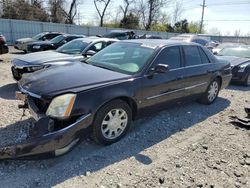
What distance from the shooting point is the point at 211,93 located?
588 centimetres

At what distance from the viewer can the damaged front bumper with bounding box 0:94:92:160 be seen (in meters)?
2.87

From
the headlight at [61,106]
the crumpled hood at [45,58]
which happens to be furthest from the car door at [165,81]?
the crumpled hood at [45,58]

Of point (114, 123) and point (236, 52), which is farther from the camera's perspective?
point (236, 52)

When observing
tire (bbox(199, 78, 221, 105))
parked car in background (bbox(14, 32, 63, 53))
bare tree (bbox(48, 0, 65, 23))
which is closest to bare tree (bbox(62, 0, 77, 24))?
bare tree (bbox(48, 0, 65, 23))

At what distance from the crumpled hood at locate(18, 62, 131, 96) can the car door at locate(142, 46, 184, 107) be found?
46 cm

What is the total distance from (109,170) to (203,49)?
370cm

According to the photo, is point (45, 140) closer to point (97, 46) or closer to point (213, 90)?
point (213, 90)

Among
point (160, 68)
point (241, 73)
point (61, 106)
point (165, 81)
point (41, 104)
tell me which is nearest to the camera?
point (61, 106)

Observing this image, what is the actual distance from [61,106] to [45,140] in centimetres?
45

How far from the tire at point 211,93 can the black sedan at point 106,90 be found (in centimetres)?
41

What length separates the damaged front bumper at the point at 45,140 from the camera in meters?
2.87

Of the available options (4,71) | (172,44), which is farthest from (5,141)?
(4,71)

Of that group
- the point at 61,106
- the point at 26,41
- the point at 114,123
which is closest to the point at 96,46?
the point at 114,123

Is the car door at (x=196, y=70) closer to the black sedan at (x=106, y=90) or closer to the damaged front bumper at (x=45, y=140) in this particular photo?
the black sedan at (x=106, y=90)
